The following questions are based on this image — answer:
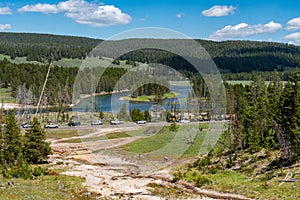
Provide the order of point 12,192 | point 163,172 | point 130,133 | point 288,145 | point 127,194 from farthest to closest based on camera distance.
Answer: point 130,133 → point 163,172 → point 288,145 → point 127,194 → point 12,192

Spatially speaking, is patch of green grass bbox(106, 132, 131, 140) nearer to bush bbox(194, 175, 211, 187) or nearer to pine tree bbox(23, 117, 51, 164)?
pine tree bbox(23, 117, 51, 164)

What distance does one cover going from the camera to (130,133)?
8881 centimetres

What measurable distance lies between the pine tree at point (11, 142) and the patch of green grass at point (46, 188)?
31.1 feet

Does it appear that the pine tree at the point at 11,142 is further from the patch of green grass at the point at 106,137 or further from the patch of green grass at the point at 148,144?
the patch of green grass at the point at 106,137

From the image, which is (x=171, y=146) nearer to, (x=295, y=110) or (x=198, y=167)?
(x=198, y=167)

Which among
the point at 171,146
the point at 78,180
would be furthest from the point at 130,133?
the point at 78,180

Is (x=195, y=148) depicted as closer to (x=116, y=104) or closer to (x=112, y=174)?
(x=112, y=174)

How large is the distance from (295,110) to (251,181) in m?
10.7

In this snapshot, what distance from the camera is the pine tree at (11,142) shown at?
52406mm

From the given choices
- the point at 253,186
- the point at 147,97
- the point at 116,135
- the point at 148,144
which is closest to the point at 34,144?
the point at 148,144

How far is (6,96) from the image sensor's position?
17700 cm

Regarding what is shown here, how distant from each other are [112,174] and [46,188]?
43.7ft

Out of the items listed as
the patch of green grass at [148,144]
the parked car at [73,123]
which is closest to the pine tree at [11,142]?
the patch of green grass at [148,144]

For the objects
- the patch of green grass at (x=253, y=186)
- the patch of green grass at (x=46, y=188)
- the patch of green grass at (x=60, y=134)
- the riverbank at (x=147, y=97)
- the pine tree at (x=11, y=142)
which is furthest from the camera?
the riverbank at (x=147, y=97)
